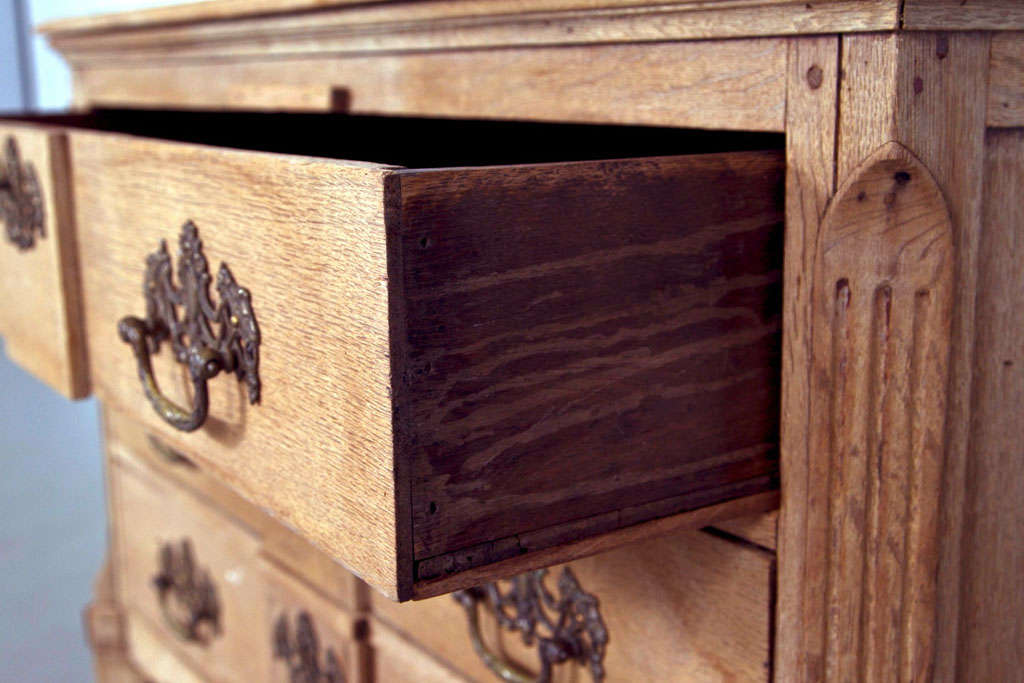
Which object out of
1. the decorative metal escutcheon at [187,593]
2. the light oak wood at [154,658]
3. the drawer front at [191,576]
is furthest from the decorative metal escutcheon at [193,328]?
the light oak wood at [154,658]

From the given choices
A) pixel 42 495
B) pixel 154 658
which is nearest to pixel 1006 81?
pixel 154 658

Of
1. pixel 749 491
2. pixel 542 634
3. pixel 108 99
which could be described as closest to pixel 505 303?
pixel 749 491

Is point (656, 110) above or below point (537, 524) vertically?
above

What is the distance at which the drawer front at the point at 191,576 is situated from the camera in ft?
4.11

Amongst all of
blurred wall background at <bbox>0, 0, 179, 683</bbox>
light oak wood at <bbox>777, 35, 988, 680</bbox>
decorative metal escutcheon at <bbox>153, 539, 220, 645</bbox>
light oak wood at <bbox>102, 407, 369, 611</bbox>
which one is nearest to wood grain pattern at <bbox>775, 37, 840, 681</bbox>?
light oak wood at <bbox>777, 35, 988, 680</bbox>

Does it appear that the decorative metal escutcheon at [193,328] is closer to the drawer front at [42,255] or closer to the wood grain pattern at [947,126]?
the drawer front at [42,255]

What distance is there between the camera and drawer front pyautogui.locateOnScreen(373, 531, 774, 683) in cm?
66

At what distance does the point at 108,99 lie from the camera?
142 centimetres

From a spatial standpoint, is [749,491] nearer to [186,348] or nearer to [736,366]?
[736,366]

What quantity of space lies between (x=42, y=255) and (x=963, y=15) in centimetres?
70

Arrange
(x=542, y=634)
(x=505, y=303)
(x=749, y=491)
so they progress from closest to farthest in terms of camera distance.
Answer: (x=505, y=303) < (x=749, y=491) < (x=542, y=634)

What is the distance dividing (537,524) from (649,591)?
0.20 meters

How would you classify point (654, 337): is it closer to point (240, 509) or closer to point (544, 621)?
point (544, 621)

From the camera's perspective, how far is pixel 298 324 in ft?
1.86
